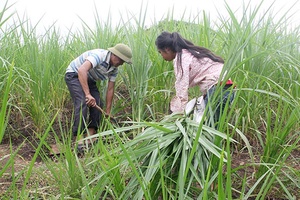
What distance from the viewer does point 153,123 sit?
57.3 inches

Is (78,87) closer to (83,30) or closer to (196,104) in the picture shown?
(83,30)

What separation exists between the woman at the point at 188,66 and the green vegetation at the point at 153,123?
0.44 feet

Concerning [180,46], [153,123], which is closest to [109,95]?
[180,46]

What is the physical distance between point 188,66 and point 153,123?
0.91 meters

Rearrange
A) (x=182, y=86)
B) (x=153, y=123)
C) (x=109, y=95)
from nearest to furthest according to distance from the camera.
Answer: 1. (x=153, y=123)
2. (x=182, y=86)
3. (x=109, y=95)

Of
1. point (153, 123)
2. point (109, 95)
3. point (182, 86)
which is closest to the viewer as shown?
point (153, 123)

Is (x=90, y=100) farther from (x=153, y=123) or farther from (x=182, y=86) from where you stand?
(x=153, y=123)

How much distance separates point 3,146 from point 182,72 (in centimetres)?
135

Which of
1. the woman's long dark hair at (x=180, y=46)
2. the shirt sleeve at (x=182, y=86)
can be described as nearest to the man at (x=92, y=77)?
the woman's long dark hair at (x=180, y=46)

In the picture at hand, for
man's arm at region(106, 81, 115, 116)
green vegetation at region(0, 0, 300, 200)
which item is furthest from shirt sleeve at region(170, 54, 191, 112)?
man's arm at region(106, 81, 115, 116)

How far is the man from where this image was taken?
2809 mm

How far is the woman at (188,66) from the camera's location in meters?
2.24

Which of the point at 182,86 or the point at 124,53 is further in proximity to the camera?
the point at 124,53

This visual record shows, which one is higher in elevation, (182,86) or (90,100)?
(182,86)
